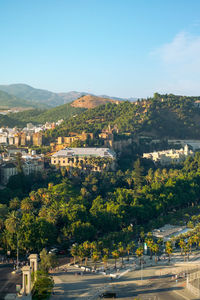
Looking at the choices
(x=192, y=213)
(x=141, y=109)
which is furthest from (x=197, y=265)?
(x=141, y=109)

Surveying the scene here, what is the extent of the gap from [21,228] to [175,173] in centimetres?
5628

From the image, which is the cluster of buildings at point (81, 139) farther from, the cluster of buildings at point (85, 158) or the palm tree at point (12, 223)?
the palm tree at point (12, 223)

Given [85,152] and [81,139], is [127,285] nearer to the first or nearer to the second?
[85,152]

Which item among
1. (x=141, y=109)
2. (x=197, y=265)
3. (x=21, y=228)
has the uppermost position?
(x=141, y=109)

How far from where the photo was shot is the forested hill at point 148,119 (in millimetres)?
147875

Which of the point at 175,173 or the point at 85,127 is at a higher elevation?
the point at 85,127

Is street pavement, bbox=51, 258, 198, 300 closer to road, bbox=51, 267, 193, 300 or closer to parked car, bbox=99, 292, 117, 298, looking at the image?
road, bbox=51, 267, 193, 300

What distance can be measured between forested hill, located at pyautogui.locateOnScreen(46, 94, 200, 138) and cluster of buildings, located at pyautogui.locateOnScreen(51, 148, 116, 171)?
25029 millimetres

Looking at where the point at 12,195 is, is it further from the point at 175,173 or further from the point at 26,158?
the point at 175,173

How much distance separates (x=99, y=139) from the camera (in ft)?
401

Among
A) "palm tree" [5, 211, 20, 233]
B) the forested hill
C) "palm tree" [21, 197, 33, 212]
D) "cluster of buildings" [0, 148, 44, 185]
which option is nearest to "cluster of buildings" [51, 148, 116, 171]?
"cluster of buildings" [0, 148, 44, 185]

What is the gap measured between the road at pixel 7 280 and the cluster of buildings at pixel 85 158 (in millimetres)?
50887

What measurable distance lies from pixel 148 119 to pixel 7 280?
383 ft

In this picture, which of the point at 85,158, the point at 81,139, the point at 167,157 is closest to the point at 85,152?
the point at 85,158
